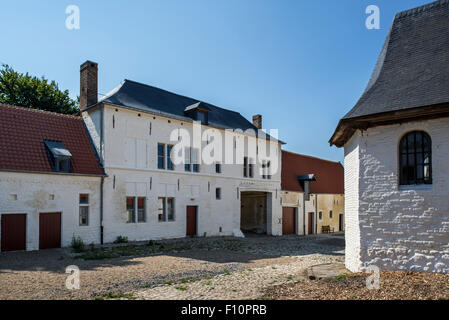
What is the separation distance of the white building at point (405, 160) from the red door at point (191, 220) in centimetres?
1220

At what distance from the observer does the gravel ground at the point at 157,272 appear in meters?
7.40

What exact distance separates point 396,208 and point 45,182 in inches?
523

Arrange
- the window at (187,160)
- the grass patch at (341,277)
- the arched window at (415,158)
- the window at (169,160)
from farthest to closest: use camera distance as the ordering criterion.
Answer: the window at (187,160) → the window at (169,160) → the grass patch at (341,277) → the arched window at (415,158)

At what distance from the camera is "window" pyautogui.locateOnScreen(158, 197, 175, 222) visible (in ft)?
61.9

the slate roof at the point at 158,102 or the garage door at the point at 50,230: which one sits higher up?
the slate roof at the point at 158,102

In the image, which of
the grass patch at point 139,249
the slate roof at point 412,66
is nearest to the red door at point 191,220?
the grass patch at point 139,249

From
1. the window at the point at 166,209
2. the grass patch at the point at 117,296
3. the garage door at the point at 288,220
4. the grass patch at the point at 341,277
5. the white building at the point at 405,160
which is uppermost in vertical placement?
the white building at the point at 405,160

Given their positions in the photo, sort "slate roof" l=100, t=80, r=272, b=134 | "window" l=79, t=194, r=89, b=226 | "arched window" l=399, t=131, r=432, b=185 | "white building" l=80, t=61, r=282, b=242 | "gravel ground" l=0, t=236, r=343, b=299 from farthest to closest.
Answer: "slate roof" l=100, t=80, r=272, b=134, "white building" l=80, t=61, r=282, b=242, "window" l=79, t=194, r=89, b=226, "arched window" l=399, t=131, r=432, b=185, "gravel ground" l=0, t=236, r=343, b=299

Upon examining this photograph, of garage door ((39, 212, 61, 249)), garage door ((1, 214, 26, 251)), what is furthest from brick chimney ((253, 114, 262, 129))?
garage door ((1, 214, 26, 251))

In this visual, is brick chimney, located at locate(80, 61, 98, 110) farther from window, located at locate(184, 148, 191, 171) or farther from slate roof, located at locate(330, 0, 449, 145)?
slate roof, located at locate(330, 0, 449, 145)

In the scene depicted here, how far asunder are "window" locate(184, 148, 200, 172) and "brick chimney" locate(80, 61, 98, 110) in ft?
19.0

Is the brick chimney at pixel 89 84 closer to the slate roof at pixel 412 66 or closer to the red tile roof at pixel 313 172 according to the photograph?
the slate roof at pixel 412 66

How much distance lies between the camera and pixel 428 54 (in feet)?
29.2

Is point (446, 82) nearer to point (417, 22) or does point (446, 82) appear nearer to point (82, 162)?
point (417, 22)
